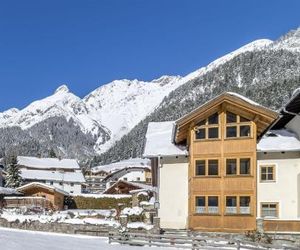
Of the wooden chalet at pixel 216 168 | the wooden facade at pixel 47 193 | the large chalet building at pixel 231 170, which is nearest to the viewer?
the large chalet building at pixel 231 170

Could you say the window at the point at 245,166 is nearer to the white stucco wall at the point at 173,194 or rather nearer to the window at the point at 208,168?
the window at the point at 208,168

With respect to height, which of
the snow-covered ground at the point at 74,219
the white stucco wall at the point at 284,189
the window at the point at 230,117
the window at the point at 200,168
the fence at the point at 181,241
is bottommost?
the fence at the point at 181,241

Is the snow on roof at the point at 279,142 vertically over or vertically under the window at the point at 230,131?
under

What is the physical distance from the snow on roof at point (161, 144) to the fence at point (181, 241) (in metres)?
6.84

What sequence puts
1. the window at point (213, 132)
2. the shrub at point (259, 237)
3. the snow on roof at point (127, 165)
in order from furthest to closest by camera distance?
the snow on roof at point (127, 165), the window at point (213, 132), the shrub at point (259, 237)

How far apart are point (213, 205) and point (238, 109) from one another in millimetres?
6657

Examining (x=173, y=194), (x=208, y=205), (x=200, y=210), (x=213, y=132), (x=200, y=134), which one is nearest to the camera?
(x=208, y=205)

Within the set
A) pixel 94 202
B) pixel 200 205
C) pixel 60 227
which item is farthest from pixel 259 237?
pixel 94 202

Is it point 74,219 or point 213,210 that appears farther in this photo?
point 74,219

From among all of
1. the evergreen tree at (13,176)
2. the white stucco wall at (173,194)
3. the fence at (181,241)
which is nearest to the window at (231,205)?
the white stucco wall at (173,194)

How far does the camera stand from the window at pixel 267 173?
35.7 meters

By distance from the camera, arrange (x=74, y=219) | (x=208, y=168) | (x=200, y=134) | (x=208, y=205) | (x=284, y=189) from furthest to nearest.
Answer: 1. (x=74, y=219)
2. (x=200, y=134)
3. (x=208, y=168)
4. (x=208, y=205)
5. (x=284, y=189)

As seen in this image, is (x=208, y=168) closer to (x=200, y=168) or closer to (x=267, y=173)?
(x=200, y=168)

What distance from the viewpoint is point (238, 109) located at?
1425 inches
